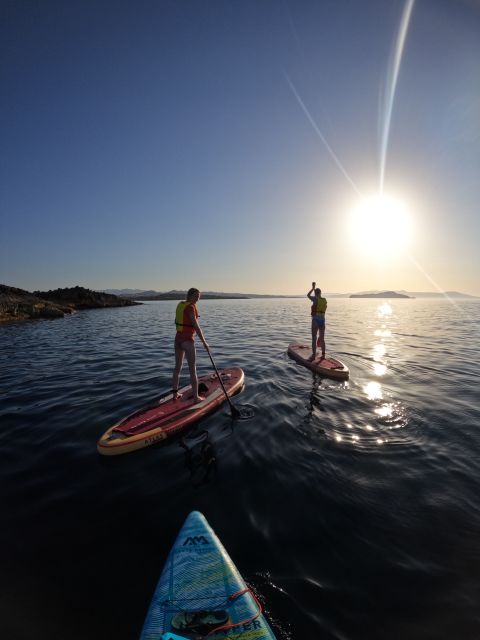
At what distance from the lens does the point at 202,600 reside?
2.89 m

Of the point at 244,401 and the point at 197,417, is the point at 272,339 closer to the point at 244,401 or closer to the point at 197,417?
the point at 244,401

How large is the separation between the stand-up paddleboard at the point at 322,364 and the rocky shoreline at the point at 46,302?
106 ft

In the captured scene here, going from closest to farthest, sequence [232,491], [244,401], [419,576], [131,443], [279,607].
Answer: [279,607] → [419,576] → [232,491] → [131,443] → [244,401]

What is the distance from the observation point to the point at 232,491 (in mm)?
4742

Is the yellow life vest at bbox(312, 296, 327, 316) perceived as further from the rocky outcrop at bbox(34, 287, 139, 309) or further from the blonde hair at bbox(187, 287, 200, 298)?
the rocky outcrop at bbox(34, 287, 139, 309)

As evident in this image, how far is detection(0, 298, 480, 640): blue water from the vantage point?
2969 millimetres

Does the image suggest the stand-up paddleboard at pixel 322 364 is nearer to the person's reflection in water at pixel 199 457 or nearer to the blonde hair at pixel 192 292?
the person's reflection in water at pixel 199 457

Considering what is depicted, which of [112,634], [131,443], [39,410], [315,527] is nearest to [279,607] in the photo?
[315,527]

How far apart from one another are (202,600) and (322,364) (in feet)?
Result: 31.2

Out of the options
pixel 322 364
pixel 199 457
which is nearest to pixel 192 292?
pixel 199 457

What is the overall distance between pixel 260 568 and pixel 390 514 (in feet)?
7.17

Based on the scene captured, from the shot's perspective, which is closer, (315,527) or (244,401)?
(315,527)

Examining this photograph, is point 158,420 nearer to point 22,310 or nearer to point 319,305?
point 319,305

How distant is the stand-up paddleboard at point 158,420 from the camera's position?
19.1ft
